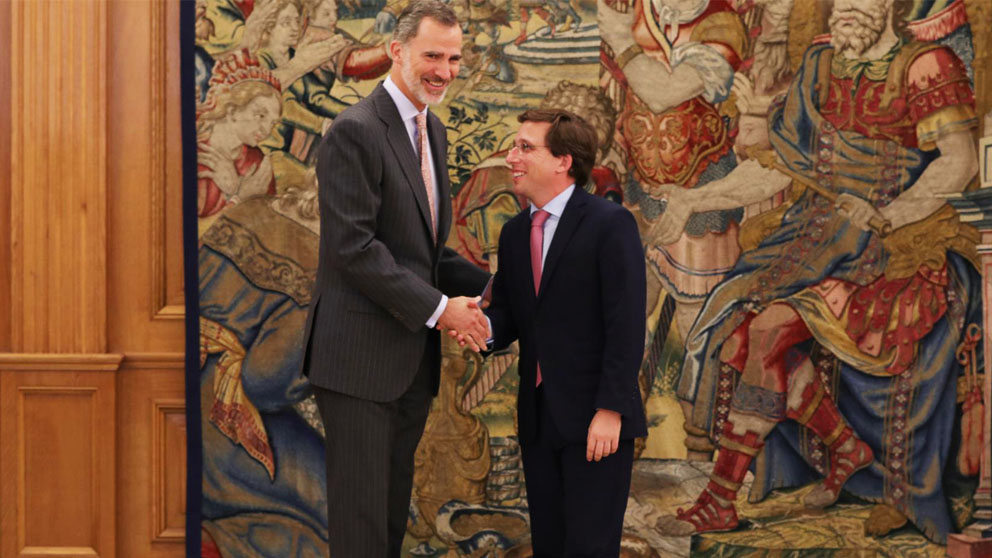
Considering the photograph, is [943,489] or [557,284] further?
[943,489]

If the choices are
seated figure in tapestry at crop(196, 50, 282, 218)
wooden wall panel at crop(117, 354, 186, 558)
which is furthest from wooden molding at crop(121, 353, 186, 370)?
seated figure in tapestry at crop(196, 50, 282, 218)

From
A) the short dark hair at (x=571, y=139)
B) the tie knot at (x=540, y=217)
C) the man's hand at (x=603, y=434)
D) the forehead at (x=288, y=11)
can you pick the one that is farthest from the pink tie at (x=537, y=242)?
the forehead at (x=288, y=11)

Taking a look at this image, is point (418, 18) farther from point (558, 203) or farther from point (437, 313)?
point (437, 313)

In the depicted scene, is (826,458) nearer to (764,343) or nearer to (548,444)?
(764,343)

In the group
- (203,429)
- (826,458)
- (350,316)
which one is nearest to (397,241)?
(350,316)

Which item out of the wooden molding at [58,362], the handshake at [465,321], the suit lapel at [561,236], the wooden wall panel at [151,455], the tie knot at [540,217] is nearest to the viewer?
the handshake at [465,321]

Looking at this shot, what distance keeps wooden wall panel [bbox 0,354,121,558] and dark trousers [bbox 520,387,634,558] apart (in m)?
1.95

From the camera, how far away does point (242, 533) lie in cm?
381

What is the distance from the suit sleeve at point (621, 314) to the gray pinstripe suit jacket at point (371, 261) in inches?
20.1

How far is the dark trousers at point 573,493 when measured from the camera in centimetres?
269

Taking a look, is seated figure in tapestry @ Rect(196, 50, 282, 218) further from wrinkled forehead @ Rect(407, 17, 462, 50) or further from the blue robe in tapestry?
the blue robe in tapestry

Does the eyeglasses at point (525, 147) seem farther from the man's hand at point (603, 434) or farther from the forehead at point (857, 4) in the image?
the forehead at point (857, 4)

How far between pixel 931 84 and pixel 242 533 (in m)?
3.44

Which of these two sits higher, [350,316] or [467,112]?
[467,112]
